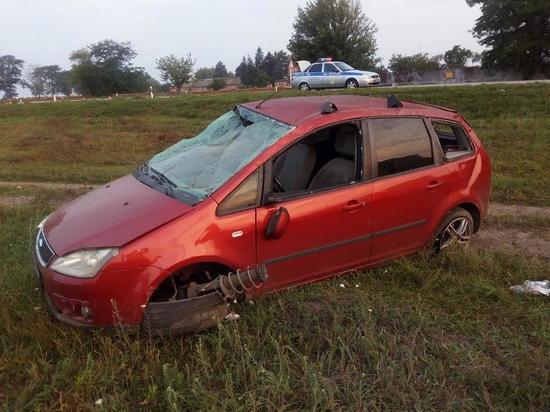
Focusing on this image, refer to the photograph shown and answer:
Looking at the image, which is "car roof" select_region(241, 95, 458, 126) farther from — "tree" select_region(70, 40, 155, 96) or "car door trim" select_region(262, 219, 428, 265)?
"tree" select_region(70, 40, 155, 96)

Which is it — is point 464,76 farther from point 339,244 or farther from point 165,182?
point 165,182

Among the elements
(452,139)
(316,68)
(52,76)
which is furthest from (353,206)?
(52,76)

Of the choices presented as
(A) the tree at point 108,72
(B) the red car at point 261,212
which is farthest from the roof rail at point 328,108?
(A) the tree at point 108,72

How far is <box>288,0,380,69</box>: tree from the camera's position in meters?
46.2

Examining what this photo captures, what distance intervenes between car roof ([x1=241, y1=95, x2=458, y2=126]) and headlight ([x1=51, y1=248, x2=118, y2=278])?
1704mm

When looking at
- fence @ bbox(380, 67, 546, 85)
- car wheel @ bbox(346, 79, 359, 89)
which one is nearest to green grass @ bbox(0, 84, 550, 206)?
car wheel @ bbox(346, 79, 359, 89)

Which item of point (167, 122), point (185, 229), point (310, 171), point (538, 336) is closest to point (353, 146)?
point (310, 171)

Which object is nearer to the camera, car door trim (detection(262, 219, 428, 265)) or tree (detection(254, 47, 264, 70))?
car door trim (detection(262, 219, 428, 265))

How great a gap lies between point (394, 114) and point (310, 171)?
0.88 m

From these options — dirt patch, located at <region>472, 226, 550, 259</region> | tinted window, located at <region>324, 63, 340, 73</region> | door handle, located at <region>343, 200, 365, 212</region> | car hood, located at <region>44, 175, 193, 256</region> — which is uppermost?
tinted window, located at <region>324, 63, 340, 73</region>

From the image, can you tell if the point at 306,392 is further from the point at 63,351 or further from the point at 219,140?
the point at 219,140

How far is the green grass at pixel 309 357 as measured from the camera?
2637mm

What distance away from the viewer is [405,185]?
4137mm

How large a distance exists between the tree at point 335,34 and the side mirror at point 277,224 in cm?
4483
